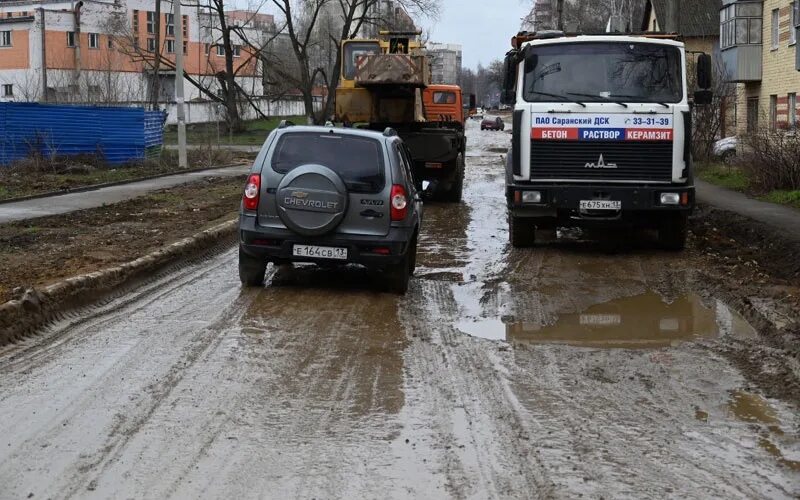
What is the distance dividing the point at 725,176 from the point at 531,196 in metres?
14.0

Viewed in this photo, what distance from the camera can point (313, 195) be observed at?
31.7 ft

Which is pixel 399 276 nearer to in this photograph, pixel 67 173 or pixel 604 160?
pixel 604 160

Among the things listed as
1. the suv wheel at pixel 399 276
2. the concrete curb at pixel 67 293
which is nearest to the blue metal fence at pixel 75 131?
the concrete curb at pixel 67 293

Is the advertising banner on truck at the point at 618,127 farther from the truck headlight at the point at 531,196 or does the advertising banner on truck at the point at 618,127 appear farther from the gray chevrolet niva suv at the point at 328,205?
the gray chevrolet niva suv at the point at 328,205

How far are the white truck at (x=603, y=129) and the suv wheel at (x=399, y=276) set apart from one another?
127 inches

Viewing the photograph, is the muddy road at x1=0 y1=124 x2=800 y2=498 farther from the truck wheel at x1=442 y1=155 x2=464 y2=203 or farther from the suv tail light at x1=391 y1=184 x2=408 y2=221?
the truck wheel at x1=442 y1=155 x2=464 y2=203

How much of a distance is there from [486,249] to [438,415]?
25.9ft

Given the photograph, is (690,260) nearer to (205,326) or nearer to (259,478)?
(205,326)

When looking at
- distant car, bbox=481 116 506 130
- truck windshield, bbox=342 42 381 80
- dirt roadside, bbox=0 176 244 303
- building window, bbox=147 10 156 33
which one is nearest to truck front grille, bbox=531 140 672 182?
dirt roadside, bbox=0 176 244 303

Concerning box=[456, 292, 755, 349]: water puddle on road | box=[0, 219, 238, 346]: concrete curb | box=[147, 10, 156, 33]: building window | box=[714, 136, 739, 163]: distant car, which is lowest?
box=[456, 292, 755, 349]: water puddle on road

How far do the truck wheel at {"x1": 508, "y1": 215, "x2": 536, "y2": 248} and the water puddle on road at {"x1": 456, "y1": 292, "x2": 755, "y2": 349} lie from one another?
374 centimetres

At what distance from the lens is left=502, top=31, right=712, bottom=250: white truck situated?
41.1 ft

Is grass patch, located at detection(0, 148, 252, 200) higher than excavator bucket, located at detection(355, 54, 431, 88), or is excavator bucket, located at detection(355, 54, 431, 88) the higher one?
excavator bucket, located at detection(355, 54, 431, 88)

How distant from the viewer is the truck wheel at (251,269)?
1008 cm
